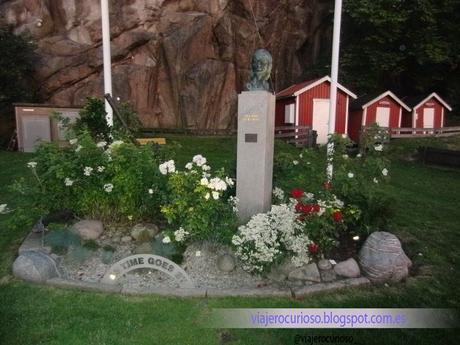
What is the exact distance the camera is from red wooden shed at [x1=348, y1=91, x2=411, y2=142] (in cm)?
2180

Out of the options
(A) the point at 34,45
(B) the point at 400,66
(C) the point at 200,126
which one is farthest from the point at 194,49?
(B) the point at 400,66

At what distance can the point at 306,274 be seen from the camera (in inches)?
187

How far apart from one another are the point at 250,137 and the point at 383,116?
19015 millimetres

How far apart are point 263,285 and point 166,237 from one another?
53.7 inches

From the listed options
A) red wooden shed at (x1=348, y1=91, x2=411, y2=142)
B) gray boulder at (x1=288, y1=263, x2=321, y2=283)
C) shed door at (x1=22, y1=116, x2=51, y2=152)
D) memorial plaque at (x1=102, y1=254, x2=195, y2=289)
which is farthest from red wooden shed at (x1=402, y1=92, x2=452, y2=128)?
memorial plaque at (x1=102, y1=254, x2=195, y2=289)

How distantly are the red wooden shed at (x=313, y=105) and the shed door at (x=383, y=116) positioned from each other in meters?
2.45

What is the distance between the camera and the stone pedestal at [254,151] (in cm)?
546

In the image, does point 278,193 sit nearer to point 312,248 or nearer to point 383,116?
point 312,248

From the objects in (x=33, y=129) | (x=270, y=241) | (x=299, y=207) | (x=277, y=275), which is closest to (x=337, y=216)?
(x=299, y=207)

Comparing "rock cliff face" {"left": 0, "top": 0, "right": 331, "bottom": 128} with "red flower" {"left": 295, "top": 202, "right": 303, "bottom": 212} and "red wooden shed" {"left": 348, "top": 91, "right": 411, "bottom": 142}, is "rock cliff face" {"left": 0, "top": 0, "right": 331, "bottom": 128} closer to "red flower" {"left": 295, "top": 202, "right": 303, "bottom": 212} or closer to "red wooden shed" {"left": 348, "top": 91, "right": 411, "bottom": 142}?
"red wooden shed" {"left": 348, "top": 91, "right": 411, "bottom": 142}

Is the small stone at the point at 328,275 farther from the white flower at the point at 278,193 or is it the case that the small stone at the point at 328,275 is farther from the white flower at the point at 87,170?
the white flower at the point at 87,170

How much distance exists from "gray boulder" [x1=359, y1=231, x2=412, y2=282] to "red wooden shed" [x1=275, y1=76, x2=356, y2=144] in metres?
15.0

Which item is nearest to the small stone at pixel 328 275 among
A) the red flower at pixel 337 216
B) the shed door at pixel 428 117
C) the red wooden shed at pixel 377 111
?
the red flower at pixel 337 216

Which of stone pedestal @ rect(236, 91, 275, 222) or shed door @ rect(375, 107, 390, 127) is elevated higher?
shed door @ rect(375, 107, 390, 127)
